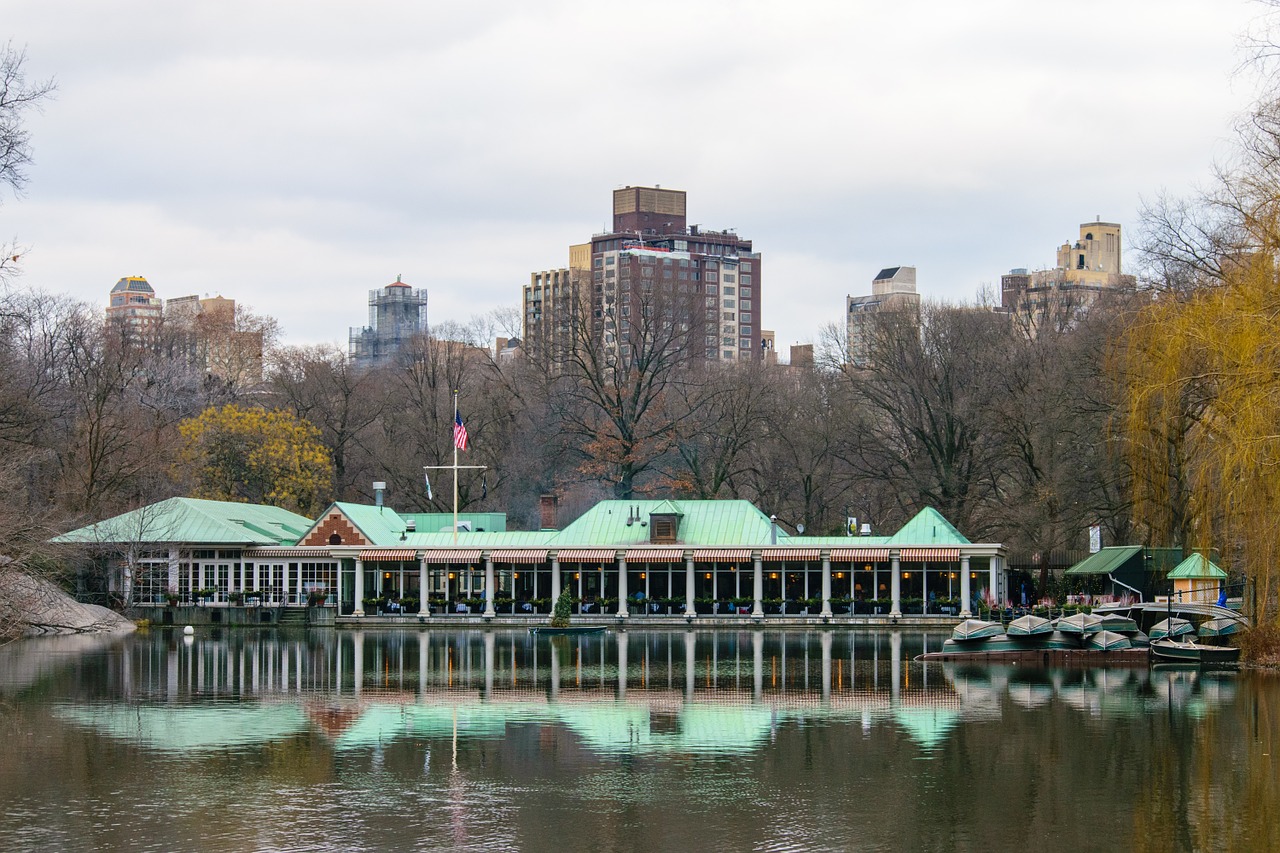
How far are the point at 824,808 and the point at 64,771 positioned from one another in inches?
369

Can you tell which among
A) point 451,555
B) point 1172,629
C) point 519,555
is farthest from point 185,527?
point 1172,629

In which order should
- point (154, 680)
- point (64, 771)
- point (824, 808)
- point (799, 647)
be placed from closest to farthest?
point (824, 808)
point (64, 771)
point (154, 680)
point (799, 647)

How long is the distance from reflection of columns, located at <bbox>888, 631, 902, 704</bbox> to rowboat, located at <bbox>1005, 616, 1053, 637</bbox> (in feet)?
9.03

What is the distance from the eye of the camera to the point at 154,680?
3212 cm

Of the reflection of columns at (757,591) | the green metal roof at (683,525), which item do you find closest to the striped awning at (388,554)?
the green metal roof at (683,525)

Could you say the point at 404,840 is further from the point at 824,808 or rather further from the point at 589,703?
the point at 589,703

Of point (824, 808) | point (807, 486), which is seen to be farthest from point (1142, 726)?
point (807, 486)

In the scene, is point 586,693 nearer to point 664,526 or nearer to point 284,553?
point 664,526

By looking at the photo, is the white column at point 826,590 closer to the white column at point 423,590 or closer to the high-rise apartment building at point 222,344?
the white column at point 423,590

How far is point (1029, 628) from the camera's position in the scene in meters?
37.2

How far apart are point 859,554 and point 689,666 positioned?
18.6 metres

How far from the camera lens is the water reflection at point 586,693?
23.5 meters

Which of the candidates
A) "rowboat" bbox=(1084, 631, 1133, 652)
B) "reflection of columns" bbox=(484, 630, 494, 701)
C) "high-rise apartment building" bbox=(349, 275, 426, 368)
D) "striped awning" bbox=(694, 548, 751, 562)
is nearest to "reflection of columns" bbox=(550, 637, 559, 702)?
"reflection of columns" bbox=(484, 630, 494, 701)

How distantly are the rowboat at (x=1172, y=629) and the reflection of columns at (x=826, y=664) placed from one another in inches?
298
